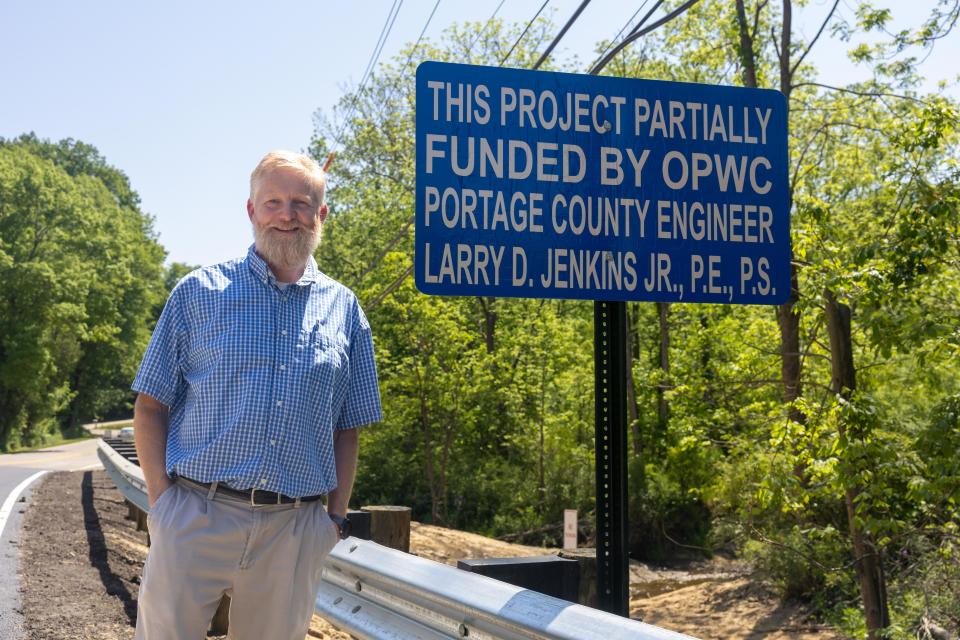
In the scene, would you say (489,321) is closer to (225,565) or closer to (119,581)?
(119,581)

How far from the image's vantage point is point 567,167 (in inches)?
128

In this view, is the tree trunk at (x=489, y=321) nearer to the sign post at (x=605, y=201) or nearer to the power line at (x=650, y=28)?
the power line at (x=650, y=28)

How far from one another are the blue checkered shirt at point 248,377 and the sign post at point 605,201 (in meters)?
0.52

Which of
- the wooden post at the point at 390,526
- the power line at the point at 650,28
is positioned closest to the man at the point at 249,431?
the wooden post at the point at 390,526

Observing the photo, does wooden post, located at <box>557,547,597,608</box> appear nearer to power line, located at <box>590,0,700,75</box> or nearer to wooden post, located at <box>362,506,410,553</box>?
wooden post, located at <box>362,506,410,553</box>

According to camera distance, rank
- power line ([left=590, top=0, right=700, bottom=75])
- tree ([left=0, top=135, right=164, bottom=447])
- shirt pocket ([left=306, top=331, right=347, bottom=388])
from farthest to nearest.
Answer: tree ([left=0, top=135, right=164, bottom=447])
power line ([left=590, top=0, right=700, bottom=75])
shirt pocket ([left=306, top=331, right=347, bottom=388])

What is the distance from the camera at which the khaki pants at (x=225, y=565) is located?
253 cm

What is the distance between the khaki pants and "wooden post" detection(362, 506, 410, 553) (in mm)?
3282

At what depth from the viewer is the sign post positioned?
10.4 ft

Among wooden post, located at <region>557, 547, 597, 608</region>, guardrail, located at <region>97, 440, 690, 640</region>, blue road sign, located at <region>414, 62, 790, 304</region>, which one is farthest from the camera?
wooden post, located at <region>557, 547, 597, 608</region>

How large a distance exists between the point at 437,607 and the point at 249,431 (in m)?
0.89

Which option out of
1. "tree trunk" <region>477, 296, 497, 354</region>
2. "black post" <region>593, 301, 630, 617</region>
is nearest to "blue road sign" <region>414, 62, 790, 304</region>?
"black post" <region>593, 301, 630, 617</region>

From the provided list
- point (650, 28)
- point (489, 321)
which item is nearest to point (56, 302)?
point (489, 321)

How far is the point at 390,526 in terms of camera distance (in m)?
6.03
